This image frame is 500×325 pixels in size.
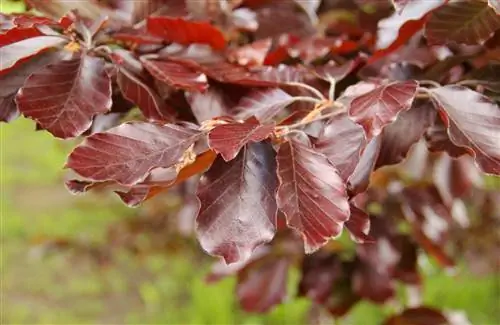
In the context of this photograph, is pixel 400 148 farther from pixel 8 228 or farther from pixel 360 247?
pixel 8 228

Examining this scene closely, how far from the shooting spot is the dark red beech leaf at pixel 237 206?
631mm

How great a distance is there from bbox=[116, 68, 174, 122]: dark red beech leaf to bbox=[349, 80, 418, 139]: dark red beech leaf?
22 centimetres

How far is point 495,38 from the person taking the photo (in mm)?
932

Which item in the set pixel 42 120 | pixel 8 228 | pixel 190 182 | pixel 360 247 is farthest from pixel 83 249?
pixel 42 120

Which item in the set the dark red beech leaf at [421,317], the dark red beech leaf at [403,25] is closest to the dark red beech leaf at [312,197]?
the dark red beech leaf at [403,25]

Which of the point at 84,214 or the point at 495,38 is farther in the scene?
the point at 84,214

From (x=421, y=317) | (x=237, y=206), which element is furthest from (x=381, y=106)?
(x=421, y=317)

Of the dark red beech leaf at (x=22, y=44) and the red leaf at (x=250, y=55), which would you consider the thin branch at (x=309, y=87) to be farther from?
the dark red beech leaf at (x=22, y=44)

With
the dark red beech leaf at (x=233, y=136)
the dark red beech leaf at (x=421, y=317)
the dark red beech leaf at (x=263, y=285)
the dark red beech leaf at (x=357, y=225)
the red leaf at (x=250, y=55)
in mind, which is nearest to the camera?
the dark red beech leaf at (x=233, y=136)

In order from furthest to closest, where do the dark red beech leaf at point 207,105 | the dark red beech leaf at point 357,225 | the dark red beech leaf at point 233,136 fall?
1. the dark red beech leaf at point 207,105
2. the dark red beech leaf at point 357,225
3. the dark red beech leaf at point 233,136

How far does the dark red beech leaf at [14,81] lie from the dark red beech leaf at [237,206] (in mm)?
226

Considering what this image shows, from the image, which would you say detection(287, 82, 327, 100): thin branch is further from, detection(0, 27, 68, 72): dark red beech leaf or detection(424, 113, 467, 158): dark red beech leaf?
detection(0, 27, 68, 72): dark red beech leaf

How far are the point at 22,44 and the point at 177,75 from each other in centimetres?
16

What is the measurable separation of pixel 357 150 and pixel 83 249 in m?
1.91
